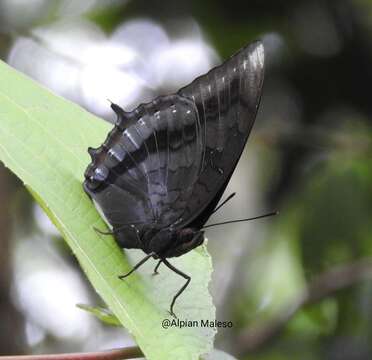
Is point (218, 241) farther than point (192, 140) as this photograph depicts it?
Yes

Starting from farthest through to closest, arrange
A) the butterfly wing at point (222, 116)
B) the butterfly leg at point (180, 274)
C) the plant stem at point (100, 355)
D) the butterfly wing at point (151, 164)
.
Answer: the butterfly wing at point (151, 164)
the butterfly wing at point (222, 116)
the butterfly leg at point (180, 274)
the plant stem at point (100, 355)

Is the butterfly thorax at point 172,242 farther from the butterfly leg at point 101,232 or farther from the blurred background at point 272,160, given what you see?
the blurred background at point 272,160

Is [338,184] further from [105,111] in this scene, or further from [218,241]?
[105,111]

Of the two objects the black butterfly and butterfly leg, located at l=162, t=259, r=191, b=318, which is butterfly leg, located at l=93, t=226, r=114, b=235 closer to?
the black butterfly

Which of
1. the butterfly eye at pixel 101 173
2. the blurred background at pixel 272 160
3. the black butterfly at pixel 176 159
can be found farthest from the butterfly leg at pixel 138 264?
the blurred background at pixel 272 160

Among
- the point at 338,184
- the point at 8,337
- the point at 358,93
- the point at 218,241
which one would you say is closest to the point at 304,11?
the point at 358,93

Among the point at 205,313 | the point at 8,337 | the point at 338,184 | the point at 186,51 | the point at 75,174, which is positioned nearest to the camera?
the point at 205,313

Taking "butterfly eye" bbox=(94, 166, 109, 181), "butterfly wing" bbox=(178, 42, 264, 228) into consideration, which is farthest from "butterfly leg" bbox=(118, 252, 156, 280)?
"butterfly eye" bbox=(94, 166, 109, 181)

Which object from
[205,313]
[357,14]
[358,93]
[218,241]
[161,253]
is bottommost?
[205,313]

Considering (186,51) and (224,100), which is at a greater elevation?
(186,51)
